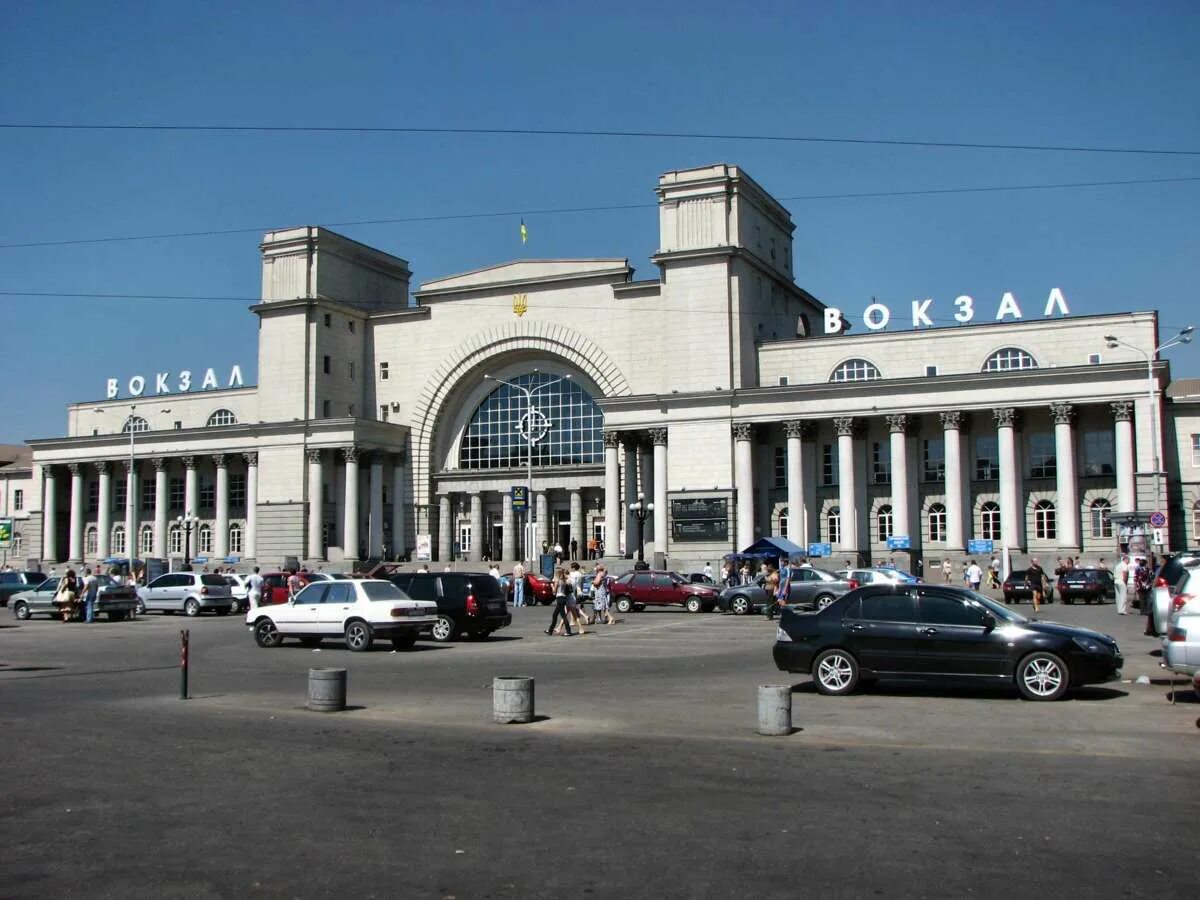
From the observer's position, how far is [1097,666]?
16172 millimetres

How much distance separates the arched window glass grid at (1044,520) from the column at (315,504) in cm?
4234

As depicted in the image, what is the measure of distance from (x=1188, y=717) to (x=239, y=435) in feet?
237

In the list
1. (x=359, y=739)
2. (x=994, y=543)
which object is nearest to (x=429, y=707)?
(x=359, y=739)

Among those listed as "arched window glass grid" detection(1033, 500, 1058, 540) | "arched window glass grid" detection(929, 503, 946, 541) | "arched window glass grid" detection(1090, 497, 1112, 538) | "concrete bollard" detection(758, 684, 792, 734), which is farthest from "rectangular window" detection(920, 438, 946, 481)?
"concrete bollard" detection(758, 684, 792, 734)

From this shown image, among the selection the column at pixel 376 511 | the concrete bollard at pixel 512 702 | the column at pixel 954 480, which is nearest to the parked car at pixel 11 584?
the column at pixel 376 511

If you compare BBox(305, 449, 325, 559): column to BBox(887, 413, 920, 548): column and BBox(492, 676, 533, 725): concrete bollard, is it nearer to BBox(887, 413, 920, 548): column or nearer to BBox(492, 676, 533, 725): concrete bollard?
BBox(887, 413, 920, 548): column

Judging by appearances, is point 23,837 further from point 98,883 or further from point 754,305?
point 754,305

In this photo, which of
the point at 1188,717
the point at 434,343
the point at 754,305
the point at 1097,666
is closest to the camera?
the point at 1188,717

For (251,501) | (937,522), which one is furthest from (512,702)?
(251,501)

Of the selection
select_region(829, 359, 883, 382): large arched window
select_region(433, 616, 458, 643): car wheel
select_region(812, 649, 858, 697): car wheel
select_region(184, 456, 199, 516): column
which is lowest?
select_region(433, 616, 458, 643): car wheel

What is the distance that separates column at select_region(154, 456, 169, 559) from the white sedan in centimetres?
5901

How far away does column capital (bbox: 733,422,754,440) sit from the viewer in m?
66.0

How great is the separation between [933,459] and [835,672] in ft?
161

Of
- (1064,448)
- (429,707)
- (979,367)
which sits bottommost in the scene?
(429,707)
